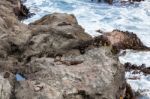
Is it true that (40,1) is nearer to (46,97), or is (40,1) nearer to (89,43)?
(89,43)

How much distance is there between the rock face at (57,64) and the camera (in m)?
8.21

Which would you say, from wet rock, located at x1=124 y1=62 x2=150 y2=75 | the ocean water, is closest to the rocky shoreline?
wet rock, located at x1=124 y1=62 x2=150 y2=75

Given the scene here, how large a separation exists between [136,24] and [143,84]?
6.60 meters

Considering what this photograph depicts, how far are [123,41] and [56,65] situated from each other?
19.9ft

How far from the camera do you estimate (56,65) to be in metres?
9.09

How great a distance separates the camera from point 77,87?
8.32 meters

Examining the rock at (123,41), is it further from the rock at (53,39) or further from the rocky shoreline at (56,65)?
the rock at (53,39)

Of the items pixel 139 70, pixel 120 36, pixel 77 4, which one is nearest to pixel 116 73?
pixel 139 70

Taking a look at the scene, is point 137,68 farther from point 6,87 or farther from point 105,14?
point 105,14

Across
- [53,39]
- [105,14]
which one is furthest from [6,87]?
[105,14]

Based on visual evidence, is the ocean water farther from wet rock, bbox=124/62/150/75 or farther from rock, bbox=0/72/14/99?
rock, bbox=0/72/14/99

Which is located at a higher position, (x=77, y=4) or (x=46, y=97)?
(x=46, y=97)

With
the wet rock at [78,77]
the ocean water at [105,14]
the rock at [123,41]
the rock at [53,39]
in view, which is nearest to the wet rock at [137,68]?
the ocean water at [105,14]

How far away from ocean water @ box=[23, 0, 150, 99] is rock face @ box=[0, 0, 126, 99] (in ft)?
13.0
